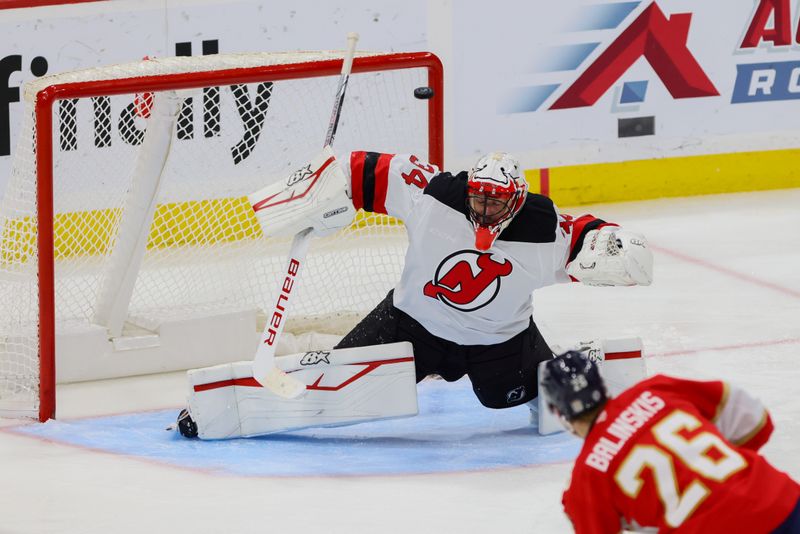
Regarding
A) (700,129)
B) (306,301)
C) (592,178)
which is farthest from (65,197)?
(700,129)

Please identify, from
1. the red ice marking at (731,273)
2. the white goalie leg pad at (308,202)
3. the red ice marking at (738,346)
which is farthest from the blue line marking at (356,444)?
the red ice marking at (731,273)

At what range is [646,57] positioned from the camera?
273 inches

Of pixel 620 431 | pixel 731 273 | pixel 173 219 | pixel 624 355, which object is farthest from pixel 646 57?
pixel 620 431

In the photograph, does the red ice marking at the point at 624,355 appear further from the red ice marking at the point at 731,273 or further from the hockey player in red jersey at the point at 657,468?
the red ice marking at the point at 731,273

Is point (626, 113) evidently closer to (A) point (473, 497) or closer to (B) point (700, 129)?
(B) point (700, 129)

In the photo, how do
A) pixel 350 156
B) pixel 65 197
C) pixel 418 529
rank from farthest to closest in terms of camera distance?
pixel 65 197
pixel 350 156
pixel 418 529

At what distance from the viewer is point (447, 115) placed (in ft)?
22.0

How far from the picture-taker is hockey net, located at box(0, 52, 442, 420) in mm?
4488

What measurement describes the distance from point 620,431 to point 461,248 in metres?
1.50

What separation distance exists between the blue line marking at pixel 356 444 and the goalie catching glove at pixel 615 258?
465 millimetres

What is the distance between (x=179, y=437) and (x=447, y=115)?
277cm

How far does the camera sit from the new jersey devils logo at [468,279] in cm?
409

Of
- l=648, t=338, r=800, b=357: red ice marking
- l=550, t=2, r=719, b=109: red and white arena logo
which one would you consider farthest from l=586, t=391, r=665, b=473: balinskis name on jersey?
l=550, t=2, r=719, b=109: red and white arena logo

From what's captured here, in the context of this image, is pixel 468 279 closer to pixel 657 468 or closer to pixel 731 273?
pixel 657 468
